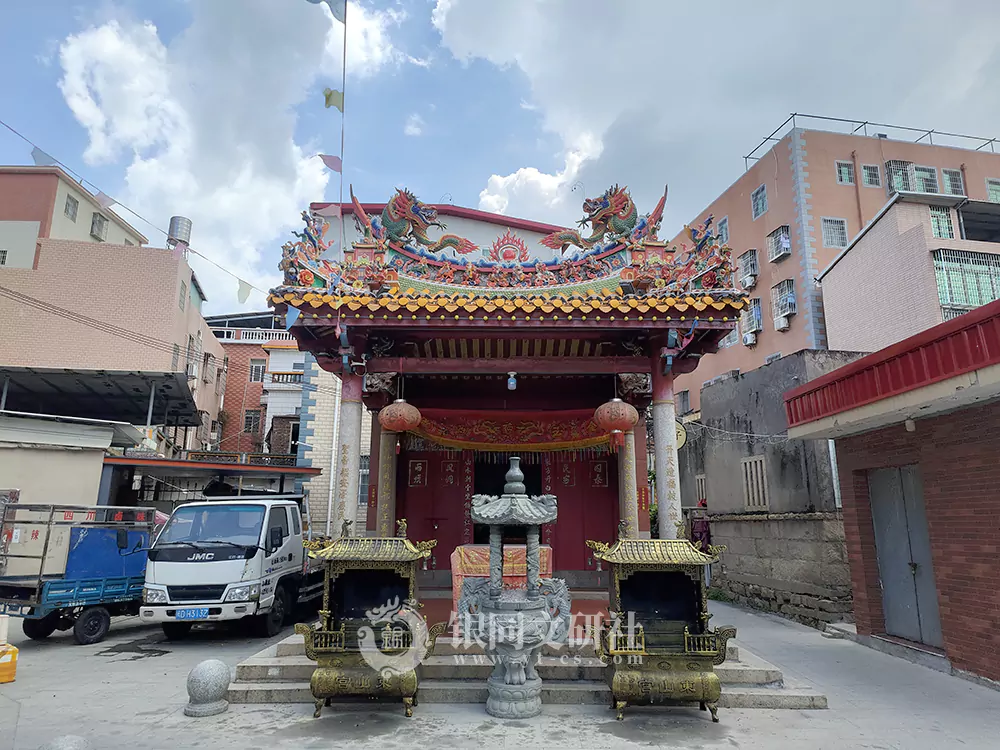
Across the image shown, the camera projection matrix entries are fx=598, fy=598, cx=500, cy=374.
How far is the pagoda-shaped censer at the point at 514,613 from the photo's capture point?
563 cm

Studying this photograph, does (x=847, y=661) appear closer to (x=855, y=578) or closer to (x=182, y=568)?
(x=855, y=578)

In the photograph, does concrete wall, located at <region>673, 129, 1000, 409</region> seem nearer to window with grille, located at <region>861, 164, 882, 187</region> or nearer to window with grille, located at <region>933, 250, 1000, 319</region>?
window with grille, located at <region>861, 164, 882, 187</region>

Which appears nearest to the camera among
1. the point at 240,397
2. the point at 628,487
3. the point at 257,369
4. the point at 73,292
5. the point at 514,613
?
the point at 514,613

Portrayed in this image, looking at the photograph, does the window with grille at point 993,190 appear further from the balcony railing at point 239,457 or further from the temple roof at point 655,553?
the balcony railing at point 239,457

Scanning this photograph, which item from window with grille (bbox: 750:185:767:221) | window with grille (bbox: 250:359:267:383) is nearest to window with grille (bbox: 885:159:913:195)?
window with grille (bbox: 750:185:767:221)

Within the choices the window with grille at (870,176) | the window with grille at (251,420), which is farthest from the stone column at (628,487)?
the window with grille at (251,420)

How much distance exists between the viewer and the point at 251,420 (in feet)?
101

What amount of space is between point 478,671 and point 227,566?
4.63 m

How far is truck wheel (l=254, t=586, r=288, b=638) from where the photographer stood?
9852 mm

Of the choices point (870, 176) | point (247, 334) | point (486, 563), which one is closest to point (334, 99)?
point (486, 563)

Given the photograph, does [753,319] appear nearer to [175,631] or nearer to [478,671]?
[478,671]

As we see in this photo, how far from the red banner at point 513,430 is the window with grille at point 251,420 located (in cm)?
2356

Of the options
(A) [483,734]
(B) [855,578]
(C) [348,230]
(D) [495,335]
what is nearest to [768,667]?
(A) [483,734]

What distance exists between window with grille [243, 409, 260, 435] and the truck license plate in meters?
22.8
